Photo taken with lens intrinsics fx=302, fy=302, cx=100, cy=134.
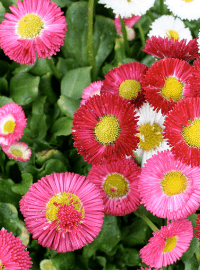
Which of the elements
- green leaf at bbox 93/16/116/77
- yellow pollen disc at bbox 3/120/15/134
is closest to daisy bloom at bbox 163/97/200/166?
yellow pollen disc at bbox 3/120/15/134

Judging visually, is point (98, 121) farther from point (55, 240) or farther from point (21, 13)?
point (21, 13)

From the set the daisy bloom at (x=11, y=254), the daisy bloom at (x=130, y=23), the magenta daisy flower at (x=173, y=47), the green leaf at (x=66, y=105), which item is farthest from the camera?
the daisy bloom at (x=130, y=23)

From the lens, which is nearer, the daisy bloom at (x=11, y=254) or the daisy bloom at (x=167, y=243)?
the daisy bloom at (x=11, y=254)

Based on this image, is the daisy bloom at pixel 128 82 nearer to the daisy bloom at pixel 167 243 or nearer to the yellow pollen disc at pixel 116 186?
the yellow pollen disc at pixel 116 186

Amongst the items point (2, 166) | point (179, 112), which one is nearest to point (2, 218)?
point (2, 166)

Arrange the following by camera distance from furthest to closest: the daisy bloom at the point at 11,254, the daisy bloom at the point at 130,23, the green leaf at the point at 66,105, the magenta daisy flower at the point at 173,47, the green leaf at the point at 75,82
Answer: the daisy bloom at the point at 130,23 < the green leaf at the point at 75,82 < the green leaf at the point at 66,105 < the magenta daisy flower at the point at 173,47 < the daisy bloom at the point at 11,254

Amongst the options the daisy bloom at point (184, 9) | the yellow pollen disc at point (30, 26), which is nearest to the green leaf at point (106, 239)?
the yellow pollen disc at point (30, 26)

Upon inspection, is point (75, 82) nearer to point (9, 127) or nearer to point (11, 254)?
point (9, 127)
